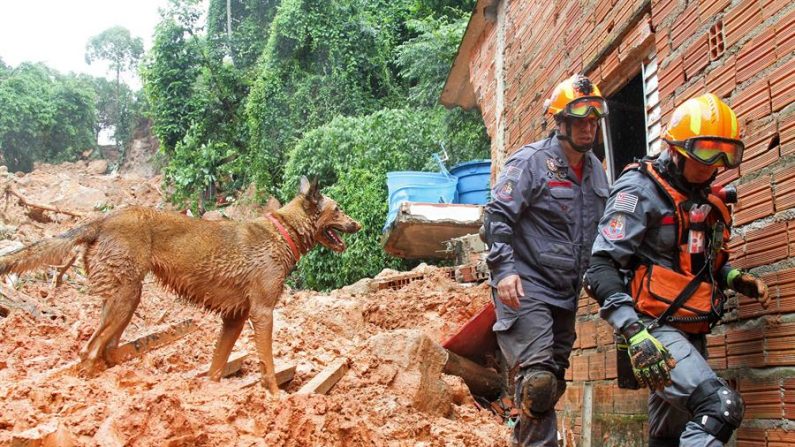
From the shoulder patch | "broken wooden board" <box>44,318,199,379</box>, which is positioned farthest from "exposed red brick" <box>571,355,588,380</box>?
"broken wooden board" <box>44,318,199,379</box>

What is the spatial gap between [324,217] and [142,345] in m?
1.94

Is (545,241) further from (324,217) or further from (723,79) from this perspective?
(324,217)

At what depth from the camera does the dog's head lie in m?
6.46

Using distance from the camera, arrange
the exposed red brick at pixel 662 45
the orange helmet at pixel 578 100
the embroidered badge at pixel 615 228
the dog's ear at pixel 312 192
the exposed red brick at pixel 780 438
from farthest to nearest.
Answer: the dog's ear at pixel 312 192 → the exposed red brick at pixel 662 45 → the orange helmet at pixel 578 100 → the embroidered badge at pixel 615 228 → the exposed red brick at pixel 780 438

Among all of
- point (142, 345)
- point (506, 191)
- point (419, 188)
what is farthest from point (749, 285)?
point (419, 188)

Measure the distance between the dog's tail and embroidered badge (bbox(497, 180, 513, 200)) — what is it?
331 cm

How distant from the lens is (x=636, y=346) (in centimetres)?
323

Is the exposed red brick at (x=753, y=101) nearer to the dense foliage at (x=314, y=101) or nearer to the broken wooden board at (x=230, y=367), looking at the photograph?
the broken wooden board at (x=230, y=367)

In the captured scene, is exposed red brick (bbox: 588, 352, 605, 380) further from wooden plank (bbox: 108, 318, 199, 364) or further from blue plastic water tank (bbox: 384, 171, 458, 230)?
blue plastic water tank (bbox: 384, 171, 458, 230)

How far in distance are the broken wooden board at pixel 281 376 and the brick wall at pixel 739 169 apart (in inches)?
91.8

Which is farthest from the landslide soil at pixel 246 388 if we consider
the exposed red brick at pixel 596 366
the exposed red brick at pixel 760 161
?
the exposed red brick at pixel 760 161

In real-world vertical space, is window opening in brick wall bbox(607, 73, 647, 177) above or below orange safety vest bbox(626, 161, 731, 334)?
above

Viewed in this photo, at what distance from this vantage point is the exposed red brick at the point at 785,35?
355cm

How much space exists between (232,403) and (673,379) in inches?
107
